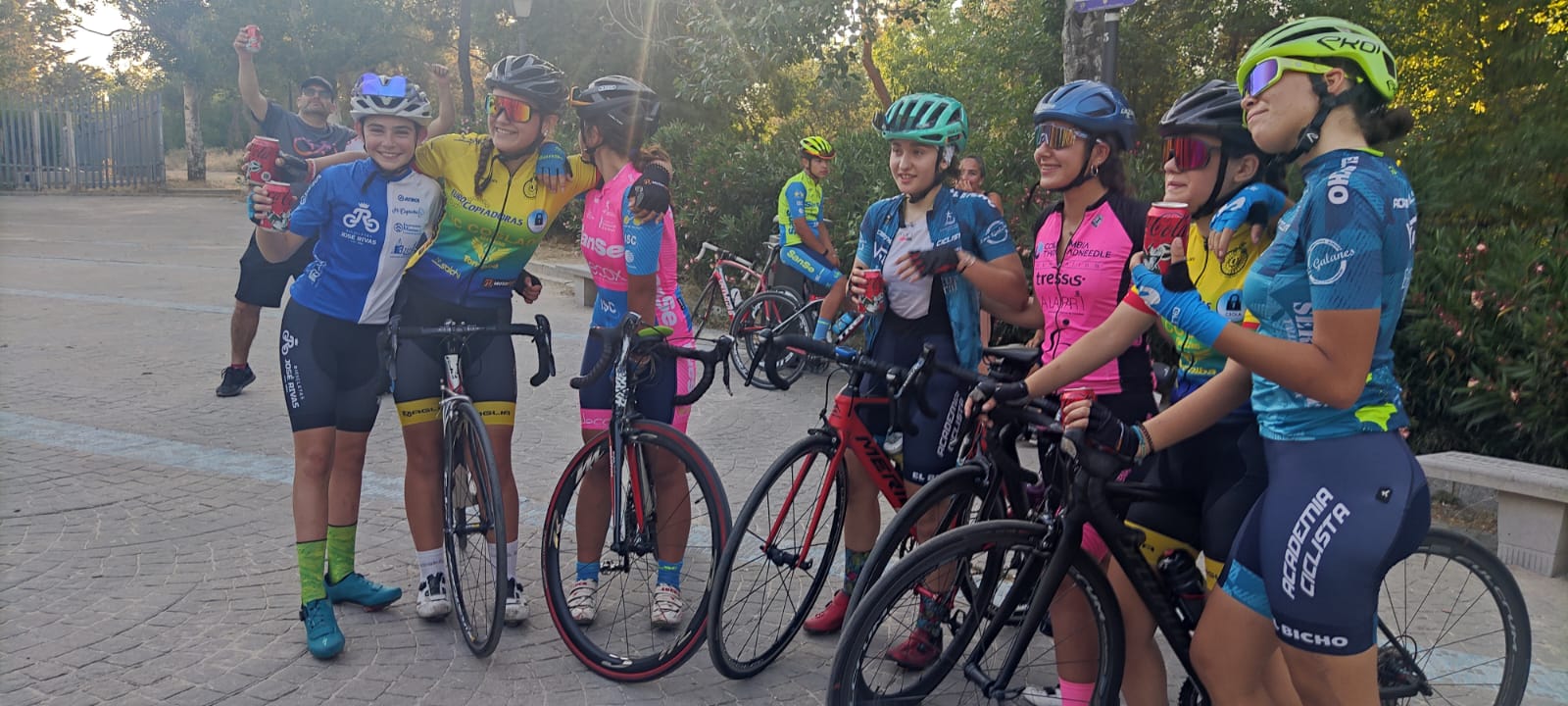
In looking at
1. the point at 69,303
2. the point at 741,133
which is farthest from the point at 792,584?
the point at 741,133

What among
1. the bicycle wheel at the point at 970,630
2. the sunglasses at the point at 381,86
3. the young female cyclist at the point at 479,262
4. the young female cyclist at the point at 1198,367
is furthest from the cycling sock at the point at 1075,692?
the sunglasses at the point at 381,86

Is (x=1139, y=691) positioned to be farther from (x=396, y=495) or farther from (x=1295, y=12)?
(x=1295, y=12)

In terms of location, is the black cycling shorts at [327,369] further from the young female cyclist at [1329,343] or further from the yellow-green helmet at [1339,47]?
the yellow-green helmet at [1339,47]

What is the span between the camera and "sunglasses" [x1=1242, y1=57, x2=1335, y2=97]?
2338 mm

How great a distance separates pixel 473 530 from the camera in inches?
162

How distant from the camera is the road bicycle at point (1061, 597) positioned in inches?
115

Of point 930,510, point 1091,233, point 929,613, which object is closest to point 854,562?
point 930,510

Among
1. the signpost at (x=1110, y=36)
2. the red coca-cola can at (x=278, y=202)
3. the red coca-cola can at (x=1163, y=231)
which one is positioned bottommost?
the red coca-cola can at (x=278, y=202)

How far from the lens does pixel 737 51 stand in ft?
42.0

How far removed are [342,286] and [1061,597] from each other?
2864mm

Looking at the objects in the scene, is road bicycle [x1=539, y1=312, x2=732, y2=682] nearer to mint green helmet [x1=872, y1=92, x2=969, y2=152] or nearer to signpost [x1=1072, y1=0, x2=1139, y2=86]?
mint green helmet [x1=872, y1=92, x2=969, y2=152]

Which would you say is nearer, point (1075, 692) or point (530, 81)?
point (1075, 692)

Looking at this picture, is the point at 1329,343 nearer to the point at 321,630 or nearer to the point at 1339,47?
the point at 1339,47

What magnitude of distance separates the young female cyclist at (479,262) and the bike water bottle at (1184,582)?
95.4 inches
